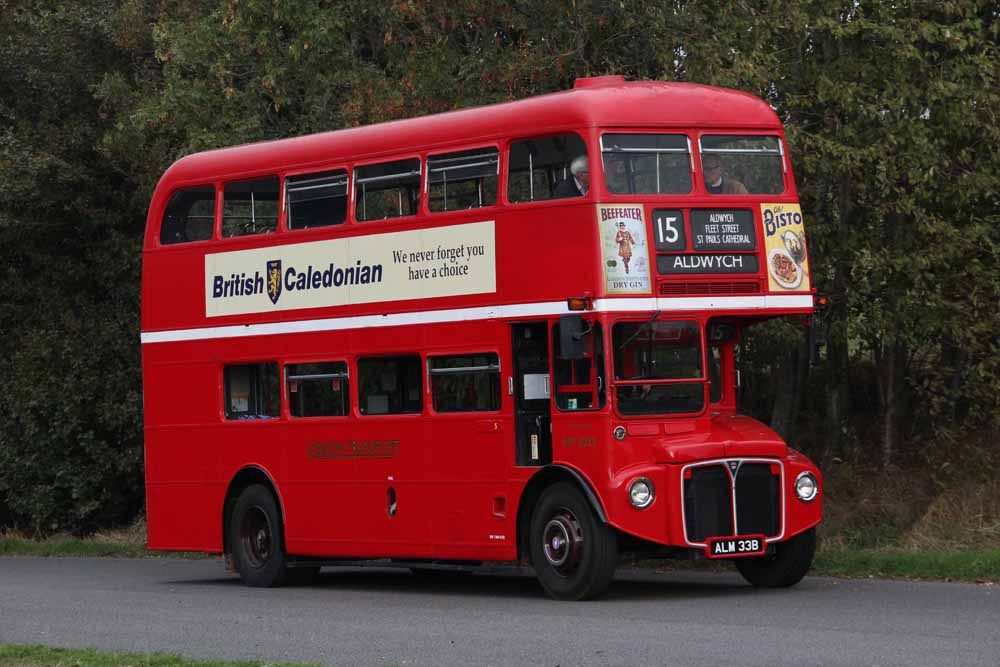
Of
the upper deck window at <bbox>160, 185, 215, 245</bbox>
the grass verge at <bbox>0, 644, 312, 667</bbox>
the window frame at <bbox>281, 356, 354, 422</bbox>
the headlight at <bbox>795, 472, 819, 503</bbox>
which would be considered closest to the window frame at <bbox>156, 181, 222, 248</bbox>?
the upper deck window at <bbox>160, 185, 215, 245</bbox>

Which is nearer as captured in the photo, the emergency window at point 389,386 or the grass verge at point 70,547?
the emergency window at point 389,386

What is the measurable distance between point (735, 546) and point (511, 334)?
2.78 metres

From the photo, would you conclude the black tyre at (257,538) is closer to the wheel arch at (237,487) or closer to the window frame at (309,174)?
the wheel arch at (237,487)

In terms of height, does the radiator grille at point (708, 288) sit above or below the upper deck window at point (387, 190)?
below

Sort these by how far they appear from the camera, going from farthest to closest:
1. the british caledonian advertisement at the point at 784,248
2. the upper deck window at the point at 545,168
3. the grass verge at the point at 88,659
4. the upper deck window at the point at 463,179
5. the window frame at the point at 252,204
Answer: the window frame at the point at 252,204 → the upper deck window at the point at 463,179 → the british caledonian advertisement at the point at 784,248 → the upper deck window at the point at 545,168 → the grass verge at the point at 88,659

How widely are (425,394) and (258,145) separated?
382cm

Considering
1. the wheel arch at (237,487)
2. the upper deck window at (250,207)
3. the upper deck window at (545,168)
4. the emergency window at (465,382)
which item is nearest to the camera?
the upper deck window at (545,168)

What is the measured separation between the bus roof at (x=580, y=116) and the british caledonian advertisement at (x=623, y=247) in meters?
0.80

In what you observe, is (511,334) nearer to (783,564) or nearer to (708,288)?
(708,288)

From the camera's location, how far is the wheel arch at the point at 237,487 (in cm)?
2047

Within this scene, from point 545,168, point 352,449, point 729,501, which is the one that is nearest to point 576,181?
point 545,168

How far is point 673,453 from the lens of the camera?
1631 cm

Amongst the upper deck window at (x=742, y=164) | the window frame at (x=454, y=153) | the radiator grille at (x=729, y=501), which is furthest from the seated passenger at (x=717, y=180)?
the radiator grille at (x=729, y=501)

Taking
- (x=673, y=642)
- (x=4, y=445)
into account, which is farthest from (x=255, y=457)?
(x=4, y=445)
